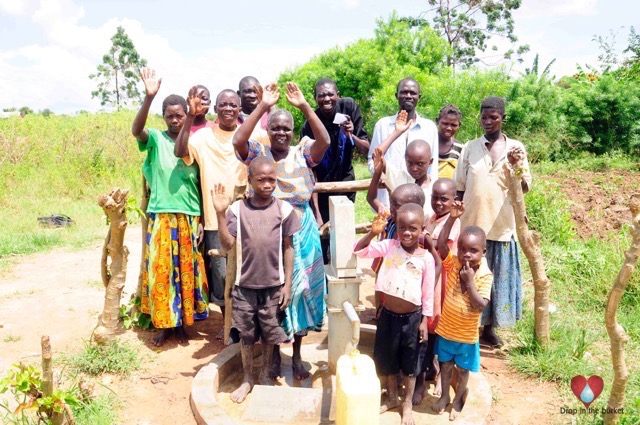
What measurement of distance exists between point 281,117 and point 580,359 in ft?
8.51

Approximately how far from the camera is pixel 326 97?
4020 millimetres

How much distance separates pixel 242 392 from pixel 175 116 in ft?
6.34

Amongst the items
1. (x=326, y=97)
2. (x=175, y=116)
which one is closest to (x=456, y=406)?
(x=326, y=97)

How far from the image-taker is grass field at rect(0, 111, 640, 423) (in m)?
3.61

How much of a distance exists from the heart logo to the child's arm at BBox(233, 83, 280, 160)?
7.63ft

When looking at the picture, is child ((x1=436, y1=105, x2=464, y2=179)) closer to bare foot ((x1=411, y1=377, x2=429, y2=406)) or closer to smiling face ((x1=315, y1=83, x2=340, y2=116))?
smiling face ((x1=315, y1=83, x2=340, y2=116))

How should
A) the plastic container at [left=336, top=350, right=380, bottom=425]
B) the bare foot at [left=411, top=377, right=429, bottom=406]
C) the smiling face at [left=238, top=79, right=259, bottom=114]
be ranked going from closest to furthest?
the plastic container at [left=336, top=350, right=380, bottom=425] < the bare foot at [left=411, top=377, right=429, bottom=406] < the smiling face at [left=238, top=79, right=259, bottom=114]

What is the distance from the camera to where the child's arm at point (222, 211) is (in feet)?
9.75

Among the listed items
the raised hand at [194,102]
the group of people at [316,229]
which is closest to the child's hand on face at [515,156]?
the group of people at [316,229]

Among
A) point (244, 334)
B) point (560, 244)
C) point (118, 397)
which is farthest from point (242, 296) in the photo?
point (560, 244)

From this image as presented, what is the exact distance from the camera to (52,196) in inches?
403

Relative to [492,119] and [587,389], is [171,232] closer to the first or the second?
[492,119]

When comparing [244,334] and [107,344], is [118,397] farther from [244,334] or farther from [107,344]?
[244,334]

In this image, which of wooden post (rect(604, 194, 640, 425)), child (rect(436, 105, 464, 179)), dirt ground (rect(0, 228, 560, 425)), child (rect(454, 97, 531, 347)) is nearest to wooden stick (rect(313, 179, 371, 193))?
child (rect(436, 105, 464, 179))
